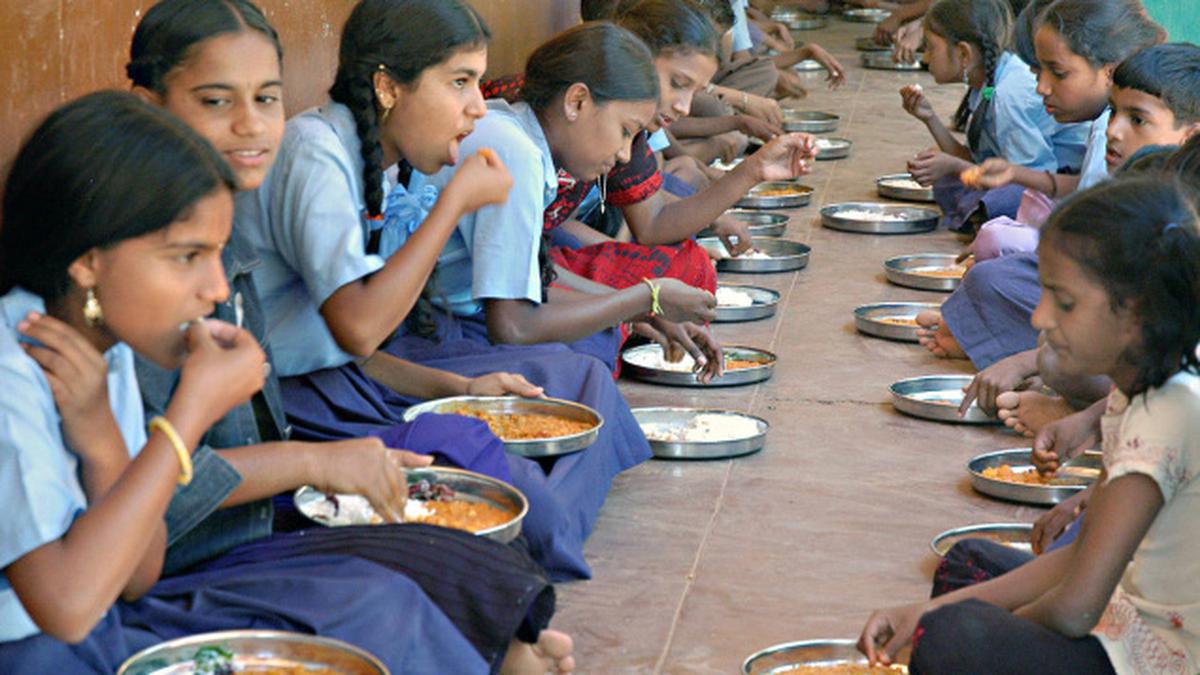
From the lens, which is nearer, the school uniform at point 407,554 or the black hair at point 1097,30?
the school uniform at point 407,554

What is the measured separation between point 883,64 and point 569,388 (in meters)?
8.28

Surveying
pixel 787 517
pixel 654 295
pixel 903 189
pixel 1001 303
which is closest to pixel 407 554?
pixel 787 517

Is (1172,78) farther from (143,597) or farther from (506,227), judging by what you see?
(143,597)

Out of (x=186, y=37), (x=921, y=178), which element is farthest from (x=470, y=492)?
(x=921, y=178)

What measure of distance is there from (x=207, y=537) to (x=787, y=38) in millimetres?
7663

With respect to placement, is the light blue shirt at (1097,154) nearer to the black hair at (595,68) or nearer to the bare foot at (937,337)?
the bare foot at (937,337)

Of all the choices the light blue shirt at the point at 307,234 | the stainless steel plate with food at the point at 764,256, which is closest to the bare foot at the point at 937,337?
the stainless steel plate with food at the point at 764,256

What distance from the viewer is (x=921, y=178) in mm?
6141

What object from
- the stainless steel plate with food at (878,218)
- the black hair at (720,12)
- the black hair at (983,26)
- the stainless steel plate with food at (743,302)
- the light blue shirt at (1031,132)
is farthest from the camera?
the stainless steel plate with food at (878,218)

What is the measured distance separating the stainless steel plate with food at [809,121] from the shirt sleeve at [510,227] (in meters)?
5.29

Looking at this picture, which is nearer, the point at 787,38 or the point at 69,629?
the point at 69,629

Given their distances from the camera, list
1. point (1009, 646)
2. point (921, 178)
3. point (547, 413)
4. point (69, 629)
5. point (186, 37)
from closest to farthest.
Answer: point (69, 629), point (1009, 646), point (186, 37), point (547, 413), point (921, 178)

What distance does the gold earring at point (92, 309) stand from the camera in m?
2.16

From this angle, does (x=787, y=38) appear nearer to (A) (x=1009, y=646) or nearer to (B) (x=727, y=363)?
(B) (x=727, y=363)
